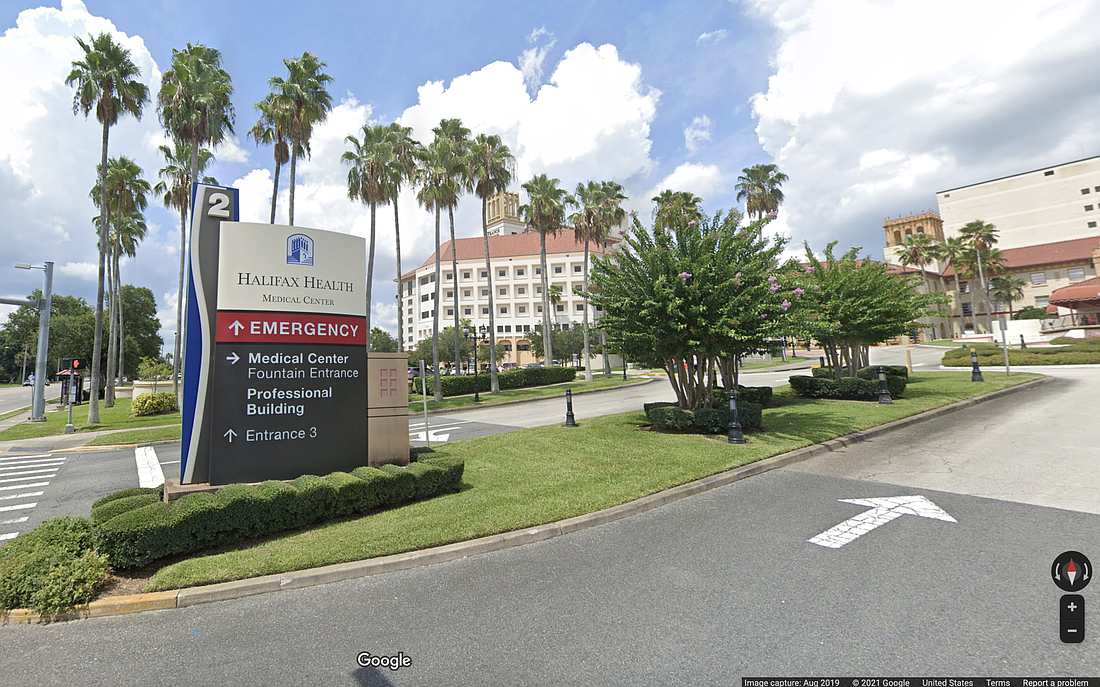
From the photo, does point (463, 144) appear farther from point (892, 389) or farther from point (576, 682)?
point (576, 682)

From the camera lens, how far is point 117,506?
5.66 m

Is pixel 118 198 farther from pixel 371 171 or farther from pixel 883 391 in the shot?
pixel 883 391

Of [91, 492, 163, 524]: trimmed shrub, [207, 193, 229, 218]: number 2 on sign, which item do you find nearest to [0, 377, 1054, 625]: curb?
[91, 492, 163, 524]: trimmed shrub

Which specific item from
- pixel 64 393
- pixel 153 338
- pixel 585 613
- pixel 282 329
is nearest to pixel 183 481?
pixel 282 329

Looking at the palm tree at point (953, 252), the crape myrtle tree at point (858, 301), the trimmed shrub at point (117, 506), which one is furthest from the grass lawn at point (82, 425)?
the palm tree at point (953, 252)

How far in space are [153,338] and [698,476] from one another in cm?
7946

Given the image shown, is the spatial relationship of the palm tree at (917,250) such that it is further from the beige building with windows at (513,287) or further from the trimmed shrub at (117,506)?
the trimmed shrub at (117,506)

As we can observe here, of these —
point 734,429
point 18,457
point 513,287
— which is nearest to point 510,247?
point 513,287

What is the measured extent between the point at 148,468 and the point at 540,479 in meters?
10.3

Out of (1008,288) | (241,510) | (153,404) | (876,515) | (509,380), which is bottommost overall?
(876,515)

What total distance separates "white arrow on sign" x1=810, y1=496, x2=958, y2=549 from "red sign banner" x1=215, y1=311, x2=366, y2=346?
674cm

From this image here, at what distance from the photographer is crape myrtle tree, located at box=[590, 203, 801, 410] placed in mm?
11789

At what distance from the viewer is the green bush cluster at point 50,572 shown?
4.41 m

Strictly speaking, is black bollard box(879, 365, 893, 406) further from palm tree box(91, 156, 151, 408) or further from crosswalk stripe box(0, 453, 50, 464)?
palm tree box(91, 156, 151, 408)
